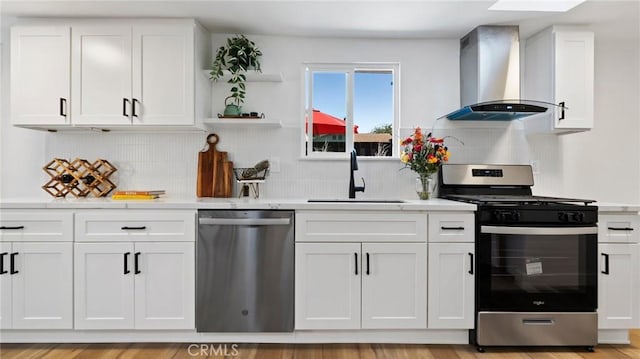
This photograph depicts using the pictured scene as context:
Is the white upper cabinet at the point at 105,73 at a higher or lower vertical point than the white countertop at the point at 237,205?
higher

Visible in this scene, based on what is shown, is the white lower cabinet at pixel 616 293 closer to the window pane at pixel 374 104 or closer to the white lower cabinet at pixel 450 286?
the white lower cabinet at pixel 450 286

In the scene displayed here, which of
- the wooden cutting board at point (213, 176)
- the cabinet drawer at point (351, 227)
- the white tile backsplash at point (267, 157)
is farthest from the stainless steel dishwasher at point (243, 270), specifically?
the white tile backsplash at point (267, 157)

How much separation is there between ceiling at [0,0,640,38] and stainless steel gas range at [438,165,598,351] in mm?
1310

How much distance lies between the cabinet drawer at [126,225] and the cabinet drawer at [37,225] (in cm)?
8

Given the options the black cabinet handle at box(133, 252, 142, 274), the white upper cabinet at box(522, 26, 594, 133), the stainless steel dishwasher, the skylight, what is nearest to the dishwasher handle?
the stainless steel dishwasher

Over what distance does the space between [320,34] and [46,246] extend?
2.35 m

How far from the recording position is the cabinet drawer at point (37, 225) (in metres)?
2.23

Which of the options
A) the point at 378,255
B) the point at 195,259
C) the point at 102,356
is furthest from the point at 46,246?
the point at 378,255

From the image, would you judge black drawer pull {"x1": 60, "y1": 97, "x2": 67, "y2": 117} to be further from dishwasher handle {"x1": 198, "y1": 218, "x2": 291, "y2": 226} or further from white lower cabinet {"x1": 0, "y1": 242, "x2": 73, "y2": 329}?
dishwasher handle {"x1": 198, "y1": 218, "x2": 291, "y2": 226}

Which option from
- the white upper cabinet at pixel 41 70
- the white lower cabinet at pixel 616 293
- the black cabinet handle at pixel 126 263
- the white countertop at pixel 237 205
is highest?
the white upper cabinet at pixel 41 70

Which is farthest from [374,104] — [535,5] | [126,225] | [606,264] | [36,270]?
[36,270]

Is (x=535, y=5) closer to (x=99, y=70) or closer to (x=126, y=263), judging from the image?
(x=99, y=70)

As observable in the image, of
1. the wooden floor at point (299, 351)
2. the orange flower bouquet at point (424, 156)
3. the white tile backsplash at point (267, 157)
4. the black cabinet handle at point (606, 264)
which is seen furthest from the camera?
the white tile backsplash at point (267, 157)

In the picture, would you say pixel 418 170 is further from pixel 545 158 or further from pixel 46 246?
pixel 46 246
